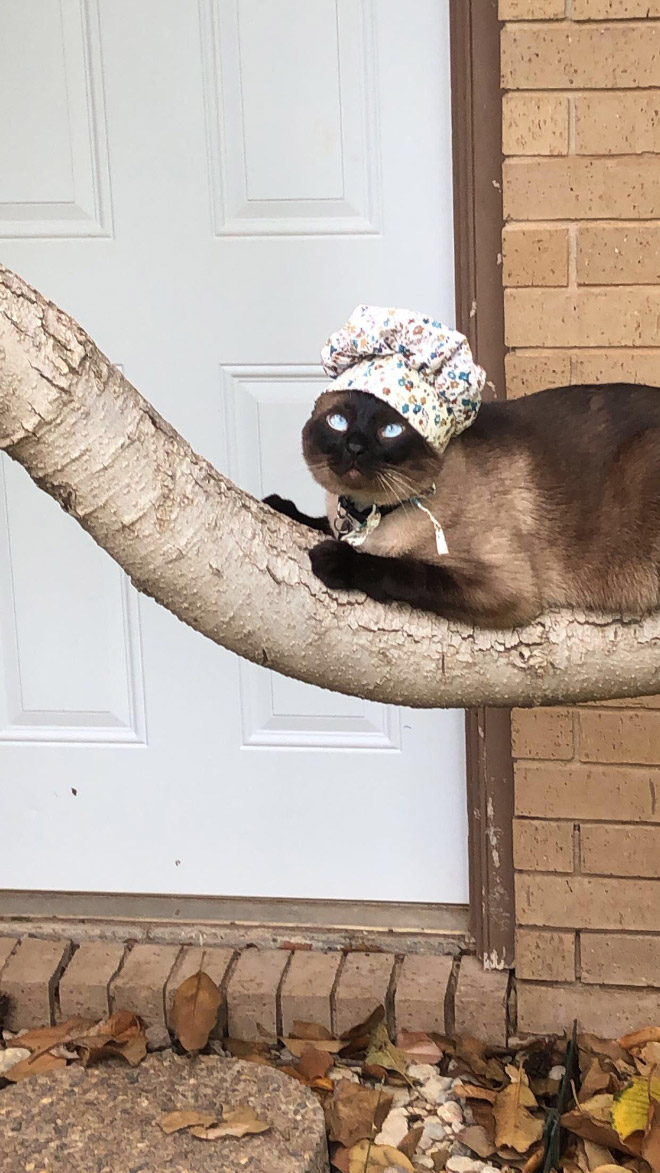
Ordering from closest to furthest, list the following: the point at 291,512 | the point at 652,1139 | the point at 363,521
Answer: the point at 363,521 < the point at 291,512 < the point at 652,1139

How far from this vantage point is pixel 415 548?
1.43 m

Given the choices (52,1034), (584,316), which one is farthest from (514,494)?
(52,1034)

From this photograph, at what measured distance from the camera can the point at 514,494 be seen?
1.49 metres

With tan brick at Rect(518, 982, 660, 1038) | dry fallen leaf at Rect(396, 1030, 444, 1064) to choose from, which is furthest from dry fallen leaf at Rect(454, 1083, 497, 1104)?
tan brick at Rect(518, 982, 660, 1038)

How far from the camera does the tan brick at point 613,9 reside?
179cm

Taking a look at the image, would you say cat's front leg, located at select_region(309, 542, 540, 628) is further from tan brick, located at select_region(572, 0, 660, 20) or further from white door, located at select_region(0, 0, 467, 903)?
tan brick, located at select_region(572, 0, 660, 20)

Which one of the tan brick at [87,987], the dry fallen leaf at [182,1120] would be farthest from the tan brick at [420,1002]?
the tan brick at [87,987]

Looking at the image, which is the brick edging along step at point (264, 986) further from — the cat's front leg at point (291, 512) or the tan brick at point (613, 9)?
the tan brick at point (613, 9)

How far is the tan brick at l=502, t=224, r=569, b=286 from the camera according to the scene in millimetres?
1887

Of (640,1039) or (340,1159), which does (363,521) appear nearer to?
(340,1159)

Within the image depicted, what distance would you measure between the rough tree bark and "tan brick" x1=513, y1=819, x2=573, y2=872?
819 millimetres

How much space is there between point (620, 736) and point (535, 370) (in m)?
0.65

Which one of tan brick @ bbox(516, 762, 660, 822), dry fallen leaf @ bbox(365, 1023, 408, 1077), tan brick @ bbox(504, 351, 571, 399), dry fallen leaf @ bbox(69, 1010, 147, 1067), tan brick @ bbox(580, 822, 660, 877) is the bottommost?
dry fallen leaf @ bbox(365, 1023, 408, 1077)

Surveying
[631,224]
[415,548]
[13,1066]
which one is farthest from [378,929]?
[631,224]
